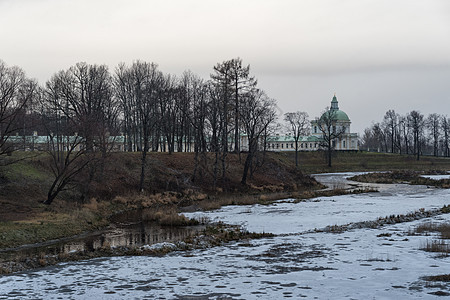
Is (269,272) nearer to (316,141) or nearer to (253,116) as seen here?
(253,116)

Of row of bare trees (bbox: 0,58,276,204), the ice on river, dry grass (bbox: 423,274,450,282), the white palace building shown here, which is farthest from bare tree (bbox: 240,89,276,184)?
the white palace building

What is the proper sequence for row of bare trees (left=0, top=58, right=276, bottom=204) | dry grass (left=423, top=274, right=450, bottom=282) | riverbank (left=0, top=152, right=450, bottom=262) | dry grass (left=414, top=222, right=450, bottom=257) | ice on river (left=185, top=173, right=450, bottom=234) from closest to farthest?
dry grass (left=423, top=274, right=450, bottom=282), dry grass (left=414, top=222, right=450, bottom=257), riverbank (left=0, top=152, right=450, bottom=262), ice on river (left=185, top=173, right=450, bottom=234), row of bare trees (left=0, top=58, right=276, bottom=204)

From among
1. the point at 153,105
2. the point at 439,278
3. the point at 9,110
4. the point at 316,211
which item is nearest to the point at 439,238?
the point at 439,278

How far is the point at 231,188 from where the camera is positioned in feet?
165

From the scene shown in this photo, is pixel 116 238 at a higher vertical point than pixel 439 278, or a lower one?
lower

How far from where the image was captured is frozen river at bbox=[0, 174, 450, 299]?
13164mm

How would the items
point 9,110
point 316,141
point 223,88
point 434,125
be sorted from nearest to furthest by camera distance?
1. point 9,110
2. point 223,88
3. point 434,125
4. point 316,141

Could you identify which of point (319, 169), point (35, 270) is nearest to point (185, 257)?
point (35, 270)

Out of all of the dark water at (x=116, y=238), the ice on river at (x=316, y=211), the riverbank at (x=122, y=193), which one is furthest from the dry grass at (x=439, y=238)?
the riverbank at (x=122, y=193)

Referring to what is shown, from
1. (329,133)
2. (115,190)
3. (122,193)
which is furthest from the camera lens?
(329,133)

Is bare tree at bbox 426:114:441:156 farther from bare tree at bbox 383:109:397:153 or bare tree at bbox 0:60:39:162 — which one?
bare tree at bbox 0:60:39:162

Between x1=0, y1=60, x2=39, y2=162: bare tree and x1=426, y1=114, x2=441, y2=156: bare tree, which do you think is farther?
x1=426, y1=114, x2=441, y2=156: bare tree

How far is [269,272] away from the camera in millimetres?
15656

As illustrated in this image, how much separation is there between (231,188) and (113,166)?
12.7 m
